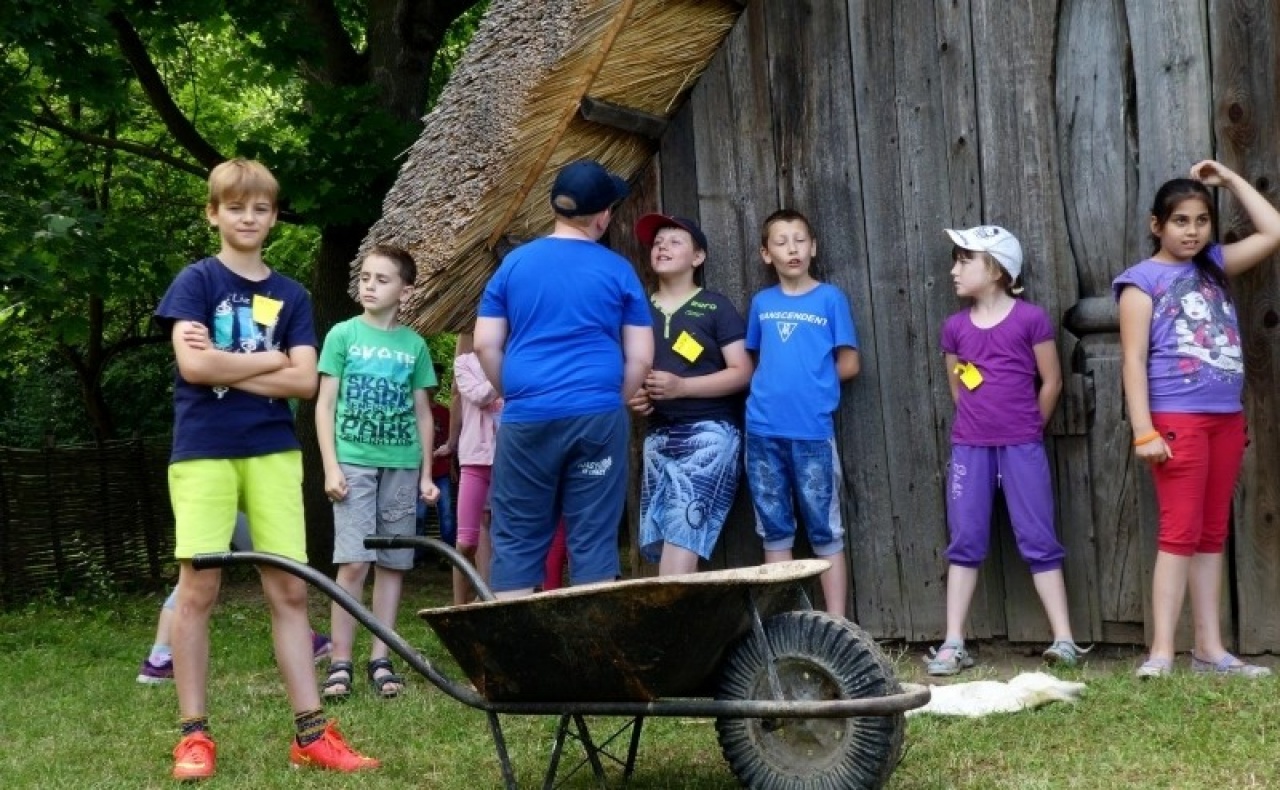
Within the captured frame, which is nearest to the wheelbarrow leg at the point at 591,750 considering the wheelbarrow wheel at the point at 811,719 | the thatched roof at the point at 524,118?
the wheelbarrow wheel at the point at 811,719

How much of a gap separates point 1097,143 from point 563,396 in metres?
2.25

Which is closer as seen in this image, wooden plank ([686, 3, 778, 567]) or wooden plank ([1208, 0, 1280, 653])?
wooden plank ([1208, 0, 1280, 653])

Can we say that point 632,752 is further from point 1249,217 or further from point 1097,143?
point 1097,143

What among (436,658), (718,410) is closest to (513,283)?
(718,410)

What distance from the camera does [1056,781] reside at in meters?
3.83

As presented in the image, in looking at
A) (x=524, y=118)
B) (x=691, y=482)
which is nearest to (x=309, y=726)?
(x=691, y=482)

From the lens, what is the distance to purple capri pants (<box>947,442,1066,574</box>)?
18.0 feet

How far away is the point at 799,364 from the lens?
5.90 m

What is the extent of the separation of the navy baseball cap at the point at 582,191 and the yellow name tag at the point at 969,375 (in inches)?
61.3

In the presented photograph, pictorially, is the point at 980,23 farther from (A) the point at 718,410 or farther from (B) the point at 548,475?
(B) the point at 548,475

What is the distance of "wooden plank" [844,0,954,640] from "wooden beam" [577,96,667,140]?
867 mm

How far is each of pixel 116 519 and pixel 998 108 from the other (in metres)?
7.83

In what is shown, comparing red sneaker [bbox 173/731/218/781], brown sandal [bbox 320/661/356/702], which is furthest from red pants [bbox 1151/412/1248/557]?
red sneaker [bbox 173/731/218/781]

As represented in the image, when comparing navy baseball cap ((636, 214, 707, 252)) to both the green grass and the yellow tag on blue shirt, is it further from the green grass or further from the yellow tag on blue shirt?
Answer: the green grass
